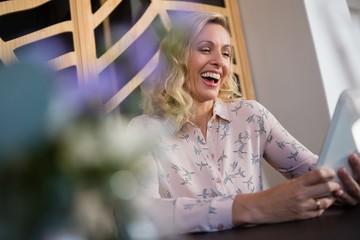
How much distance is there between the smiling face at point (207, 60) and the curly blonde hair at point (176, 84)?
2 cm

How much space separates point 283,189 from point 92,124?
17.5 inches

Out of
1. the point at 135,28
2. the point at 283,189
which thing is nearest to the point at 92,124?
the point at 283,189

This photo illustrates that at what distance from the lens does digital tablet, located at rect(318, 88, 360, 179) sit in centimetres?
52

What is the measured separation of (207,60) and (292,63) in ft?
1.82

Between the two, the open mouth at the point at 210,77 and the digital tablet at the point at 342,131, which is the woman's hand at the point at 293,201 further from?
the open mouth at the point at 210,77

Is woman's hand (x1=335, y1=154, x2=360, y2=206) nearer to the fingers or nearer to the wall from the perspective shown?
the fingers

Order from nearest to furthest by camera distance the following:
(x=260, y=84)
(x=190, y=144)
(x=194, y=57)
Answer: (x=190, y=144) → (x=194, y=57) → (x=260, y=84)

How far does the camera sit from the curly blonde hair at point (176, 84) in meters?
0.92

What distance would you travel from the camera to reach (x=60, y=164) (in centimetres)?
10

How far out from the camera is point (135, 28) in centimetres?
136

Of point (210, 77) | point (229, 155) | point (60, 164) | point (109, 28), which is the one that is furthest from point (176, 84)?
point (60, 164)

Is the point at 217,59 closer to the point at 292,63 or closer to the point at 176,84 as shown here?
the point at 176,84

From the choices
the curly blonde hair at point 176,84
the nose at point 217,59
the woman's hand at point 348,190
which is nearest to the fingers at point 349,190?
the woman's hand at point 348,190

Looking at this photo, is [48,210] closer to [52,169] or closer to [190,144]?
[52,169]
